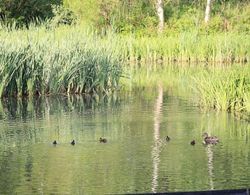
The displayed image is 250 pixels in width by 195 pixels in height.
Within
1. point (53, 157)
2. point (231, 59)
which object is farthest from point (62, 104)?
point (231, 59)

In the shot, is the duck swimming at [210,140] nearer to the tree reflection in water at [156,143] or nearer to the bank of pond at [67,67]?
the tree reflection in water at [156,143]

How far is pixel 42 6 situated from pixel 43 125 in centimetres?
2639

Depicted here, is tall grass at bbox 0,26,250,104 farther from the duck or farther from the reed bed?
the duck

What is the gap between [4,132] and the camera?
15727 mm

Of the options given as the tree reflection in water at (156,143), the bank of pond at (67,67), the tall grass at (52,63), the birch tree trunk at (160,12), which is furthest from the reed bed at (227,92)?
the birch tree trunk at (160,12)

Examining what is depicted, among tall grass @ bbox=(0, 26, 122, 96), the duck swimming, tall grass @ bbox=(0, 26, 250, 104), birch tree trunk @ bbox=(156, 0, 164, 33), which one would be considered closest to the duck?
the duck swimming

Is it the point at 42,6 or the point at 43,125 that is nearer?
the point at 43,125

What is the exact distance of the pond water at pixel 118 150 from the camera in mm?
11055

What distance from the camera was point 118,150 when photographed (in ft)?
44.4

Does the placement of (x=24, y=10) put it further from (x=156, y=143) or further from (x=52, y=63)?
(x=156, y=143)

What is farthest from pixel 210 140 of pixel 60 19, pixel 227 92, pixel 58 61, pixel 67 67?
pixel 60 19

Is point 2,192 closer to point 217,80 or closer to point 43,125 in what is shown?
point 43,125

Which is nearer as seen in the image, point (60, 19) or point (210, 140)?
point (210, 140)

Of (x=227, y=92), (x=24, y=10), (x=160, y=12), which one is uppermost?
(x=160, y=12)
